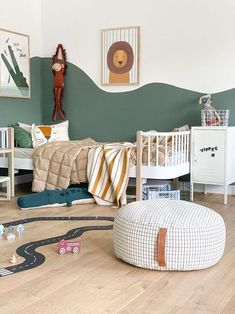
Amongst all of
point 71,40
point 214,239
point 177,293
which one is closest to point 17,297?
point 177,293

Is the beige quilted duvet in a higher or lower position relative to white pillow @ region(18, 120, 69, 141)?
lower

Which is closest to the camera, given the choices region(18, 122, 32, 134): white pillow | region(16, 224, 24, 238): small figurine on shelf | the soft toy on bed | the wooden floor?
the wooden floor

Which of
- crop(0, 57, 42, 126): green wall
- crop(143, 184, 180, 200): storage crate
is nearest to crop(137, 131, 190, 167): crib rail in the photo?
crop(143, 184, 180, 200): storage crate

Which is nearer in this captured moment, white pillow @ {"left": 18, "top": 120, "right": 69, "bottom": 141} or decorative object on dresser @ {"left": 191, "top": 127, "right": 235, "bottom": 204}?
decorative object on dresser @ {"left": 191, "top": 127, "right": 235, "bottom": 204}

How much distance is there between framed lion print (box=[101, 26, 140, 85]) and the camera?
16.9ft

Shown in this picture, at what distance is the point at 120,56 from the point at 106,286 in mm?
3521

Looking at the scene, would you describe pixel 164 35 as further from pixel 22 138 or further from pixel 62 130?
pixel 22 138

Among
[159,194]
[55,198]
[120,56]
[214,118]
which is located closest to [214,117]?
[214,118]

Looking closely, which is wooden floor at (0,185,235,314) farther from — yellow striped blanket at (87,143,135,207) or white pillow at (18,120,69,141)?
white pillow at (18,120,69,141)

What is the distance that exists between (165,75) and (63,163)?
1.54 metres

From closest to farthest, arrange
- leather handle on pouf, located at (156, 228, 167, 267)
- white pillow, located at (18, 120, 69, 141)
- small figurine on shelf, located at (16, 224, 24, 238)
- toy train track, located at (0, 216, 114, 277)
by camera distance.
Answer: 1. leather handle on pouf, located at (156, 228, 167, 267)
2. toy train track, located at (0, 216, 114, 277)
3. small figurine on shelf, located at (16, 224, 24, 238)
4. white pillow, located at (18, 120, 69, 141)

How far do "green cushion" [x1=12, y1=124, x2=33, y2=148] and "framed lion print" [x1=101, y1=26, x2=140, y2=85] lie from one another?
1.11m

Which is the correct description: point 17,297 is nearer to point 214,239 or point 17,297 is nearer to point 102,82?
point 214,239

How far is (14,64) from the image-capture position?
527 cm
